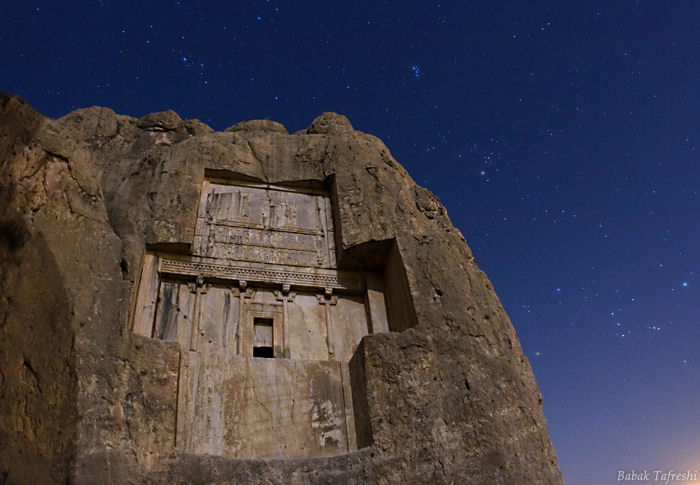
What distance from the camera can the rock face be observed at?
7492 millimetres

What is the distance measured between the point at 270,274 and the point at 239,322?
1.21 meters

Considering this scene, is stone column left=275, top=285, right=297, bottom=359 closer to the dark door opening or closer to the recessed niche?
the recessed niche

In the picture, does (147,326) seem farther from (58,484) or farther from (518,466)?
(518,466)

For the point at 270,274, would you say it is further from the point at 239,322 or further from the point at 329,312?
the point at 329,312

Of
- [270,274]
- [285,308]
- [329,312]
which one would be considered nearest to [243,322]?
[285,308]

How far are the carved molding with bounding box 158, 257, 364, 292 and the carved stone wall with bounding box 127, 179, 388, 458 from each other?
2 cm

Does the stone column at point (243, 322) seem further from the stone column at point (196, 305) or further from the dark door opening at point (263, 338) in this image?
the stone column at point (196, 305)

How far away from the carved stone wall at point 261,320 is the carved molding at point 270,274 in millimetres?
22

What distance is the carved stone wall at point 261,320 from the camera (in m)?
8.92

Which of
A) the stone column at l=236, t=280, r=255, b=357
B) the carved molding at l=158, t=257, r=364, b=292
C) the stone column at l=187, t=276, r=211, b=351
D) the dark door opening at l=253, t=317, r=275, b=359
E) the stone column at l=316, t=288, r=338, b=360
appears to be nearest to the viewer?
the stone column at l=187, t=276, r=211, b=351

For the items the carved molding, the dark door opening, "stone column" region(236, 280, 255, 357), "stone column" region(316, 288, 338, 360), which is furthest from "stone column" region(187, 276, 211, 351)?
"stone column" region(316, 288, 338, 360)

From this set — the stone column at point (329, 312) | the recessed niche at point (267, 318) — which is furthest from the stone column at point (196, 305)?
the stone column at point (329, 312)

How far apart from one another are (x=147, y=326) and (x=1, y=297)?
2.62m

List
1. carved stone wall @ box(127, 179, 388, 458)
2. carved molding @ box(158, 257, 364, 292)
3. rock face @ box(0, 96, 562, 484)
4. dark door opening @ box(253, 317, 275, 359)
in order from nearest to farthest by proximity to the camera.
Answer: rock face @ box(0, 96, 562, 484) < carved stone wall @ box(127, 179, 388, 458) < dark door opening @ box(253, 317, 275, 359) < carved molding @ box(158, 257, 364, 292)
